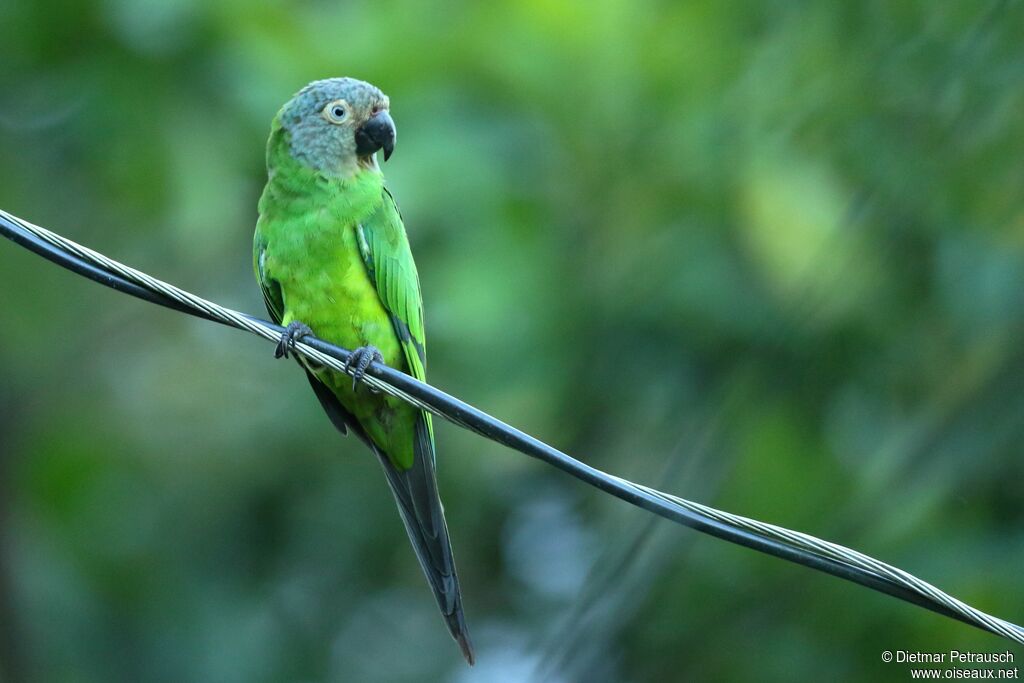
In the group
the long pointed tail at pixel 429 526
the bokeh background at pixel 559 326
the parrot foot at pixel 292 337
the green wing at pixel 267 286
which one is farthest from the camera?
the bokeh background at pixel 559 326

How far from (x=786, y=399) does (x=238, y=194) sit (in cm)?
305

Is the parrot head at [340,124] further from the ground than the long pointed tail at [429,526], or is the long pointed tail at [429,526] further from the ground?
the parrot head at [340,124]

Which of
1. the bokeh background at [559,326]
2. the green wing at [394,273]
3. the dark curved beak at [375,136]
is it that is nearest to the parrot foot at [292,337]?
the green wing at [394,273]

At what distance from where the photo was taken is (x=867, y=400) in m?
5.66

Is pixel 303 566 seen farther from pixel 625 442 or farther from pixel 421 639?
pixel 625 442

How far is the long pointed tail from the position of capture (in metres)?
3.79

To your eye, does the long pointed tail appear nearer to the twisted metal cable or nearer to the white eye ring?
the twisted metal cable

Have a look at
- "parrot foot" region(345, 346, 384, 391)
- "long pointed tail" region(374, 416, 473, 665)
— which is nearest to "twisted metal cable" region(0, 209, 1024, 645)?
"parrot foot" region(345, 346, 384, 391)

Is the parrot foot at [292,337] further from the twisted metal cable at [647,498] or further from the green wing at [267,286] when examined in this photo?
the twisted metal cable at [647,498]

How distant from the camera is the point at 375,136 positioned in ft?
15.0

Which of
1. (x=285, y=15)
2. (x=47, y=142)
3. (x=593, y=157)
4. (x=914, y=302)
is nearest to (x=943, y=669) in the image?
(x=914, y=302)

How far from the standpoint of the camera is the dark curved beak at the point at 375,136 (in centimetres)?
455

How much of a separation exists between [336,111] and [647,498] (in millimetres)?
2576

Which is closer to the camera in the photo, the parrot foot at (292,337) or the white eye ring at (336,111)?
the parrot foot at (292,337)
